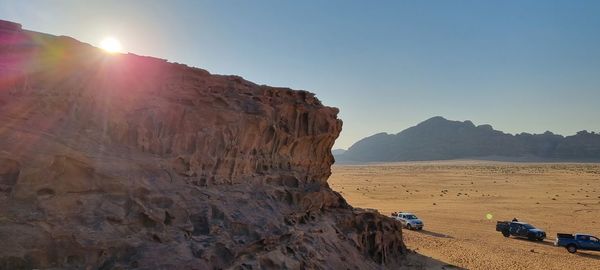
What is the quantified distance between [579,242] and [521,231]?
5.46 metres

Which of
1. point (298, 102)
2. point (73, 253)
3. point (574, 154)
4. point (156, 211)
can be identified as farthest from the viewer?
point (574, 154)

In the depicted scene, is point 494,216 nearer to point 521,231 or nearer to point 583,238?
point 521,231

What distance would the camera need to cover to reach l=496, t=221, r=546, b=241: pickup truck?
35594 mm

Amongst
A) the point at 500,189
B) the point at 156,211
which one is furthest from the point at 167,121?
the point at 500,189

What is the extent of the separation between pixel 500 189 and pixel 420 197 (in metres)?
20.0

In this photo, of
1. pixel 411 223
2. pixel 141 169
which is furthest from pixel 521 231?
pixel 141 169

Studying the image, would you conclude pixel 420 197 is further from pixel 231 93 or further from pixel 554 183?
pixel 231 93

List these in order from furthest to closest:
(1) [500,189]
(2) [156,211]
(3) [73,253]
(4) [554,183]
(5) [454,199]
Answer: (4) [554,183] < (1) [500,189] < (5) [454,199] < (2) [156,211] < (3) [73,253]

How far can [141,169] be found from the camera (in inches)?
511

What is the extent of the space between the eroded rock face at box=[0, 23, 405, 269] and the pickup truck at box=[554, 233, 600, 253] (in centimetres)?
2111

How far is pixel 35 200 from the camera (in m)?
10.7

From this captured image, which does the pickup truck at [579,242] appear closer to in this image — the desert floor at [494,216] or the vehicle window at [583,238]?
the vehicle window at [583,238]

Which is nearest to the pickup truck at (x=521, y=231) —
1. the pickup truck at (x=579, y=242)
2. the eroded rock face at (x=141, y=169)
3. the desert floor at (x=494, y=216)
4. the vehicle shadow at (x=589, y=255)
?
the desert floor at (x=494, y=216)

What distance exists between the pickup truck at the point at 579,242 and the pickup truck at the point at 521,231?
3568 mm
